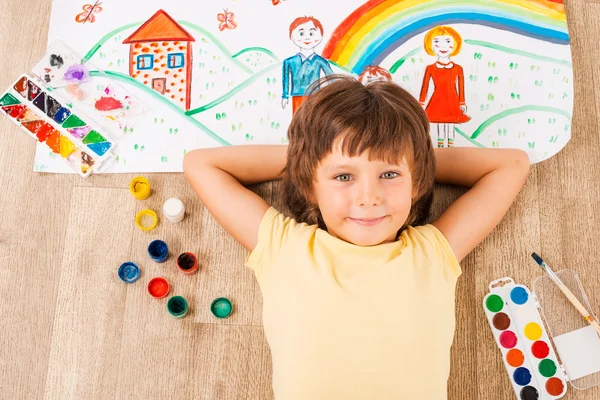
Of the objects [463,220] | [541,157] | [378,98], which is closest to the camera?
[378,98]

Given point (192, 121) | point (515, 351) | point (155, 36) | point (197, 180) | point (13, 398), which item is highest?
point (155, 36)

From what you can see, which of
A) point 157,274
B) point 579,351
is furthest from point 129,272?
point 579,351

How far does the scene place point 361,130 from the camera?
788 millimetres

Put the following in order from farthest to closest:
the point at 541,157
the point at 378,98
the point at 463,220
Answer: the point at 541,157 < the point at 463,220 < the point at 378,98

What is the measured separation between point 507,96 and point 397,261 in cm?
46

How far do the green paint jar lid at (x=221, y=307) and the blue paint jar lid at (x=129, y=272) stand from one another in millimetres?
153

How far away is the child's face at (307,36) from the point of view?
1116 millimetres

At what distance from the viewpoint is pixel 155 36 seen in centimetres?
113

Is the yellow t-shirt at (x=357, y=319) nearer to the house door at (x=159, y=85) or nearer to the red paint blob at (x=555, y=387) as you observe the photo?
the red paint blob at (x=555, y=387)

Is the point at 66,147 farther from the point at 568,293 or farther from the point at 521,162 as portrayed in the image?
the point at 568,293

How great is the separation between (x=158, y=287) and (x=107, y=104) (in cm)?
38

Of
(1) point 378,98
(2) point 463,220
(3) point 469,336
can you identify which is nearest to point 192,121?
(1) point 378,98

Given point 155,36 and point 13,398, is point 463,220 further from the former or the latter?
point 13,398

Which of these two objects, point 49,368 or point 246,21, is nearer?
point 49,368
